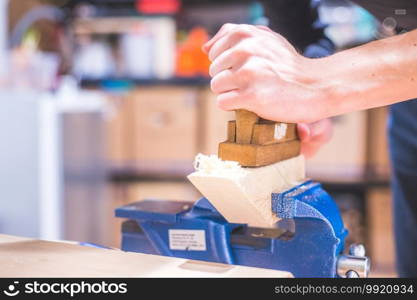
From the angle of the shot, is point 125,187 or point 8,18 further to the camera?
point 8,18

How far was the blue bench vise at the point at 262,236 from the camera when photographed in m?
0.61

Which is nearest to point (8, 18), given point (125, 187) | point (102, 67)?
point (102, 67)

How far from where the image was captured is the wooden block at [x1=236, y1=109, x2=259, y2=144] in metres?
0.62

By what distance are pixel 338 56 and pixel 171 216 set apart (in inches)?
11.3

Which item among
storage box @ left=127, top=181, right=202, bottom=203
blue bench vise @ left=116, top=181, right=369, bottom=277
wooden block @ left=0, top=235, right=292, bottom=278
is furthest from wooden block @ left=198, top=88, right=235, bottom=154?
wooden block @ left=0, top=235, right=292, bottom=278

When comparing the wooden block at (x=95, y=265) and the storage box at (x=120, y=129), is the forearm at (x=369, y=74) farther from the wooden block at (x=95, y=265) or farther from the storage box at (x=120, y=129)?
the storage box at (x=120, y=129)

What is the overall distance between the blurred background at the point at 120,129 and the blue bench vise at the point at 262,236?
1.39 metres

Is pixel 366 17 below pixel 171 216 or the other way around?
the other way around

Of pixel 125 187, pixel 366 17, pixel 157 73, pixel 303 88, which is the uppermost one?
pixel 366 17

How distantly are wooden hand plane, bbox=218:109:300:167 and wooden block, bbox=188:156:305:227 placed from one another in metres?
0.01

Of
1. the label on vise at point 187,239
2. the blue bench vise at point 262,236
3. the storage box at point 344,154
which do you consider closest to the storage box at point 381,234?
the storage box at point 344,154

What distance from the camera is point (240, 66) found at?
0.62 meters

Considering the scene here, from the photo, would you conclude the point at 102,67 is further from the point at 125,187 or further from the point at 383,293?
the point at 383,293

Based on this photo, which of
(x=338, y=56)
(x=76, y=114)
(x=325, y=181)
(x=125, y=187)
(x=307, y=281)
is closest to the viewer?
(x=307, y=281)
